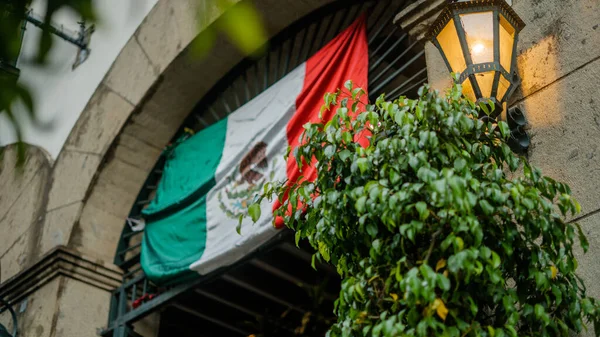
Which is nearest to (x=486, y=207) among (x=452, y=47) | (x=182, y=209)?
(x=452, y=47)

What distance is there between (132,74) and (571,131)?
19.6ft

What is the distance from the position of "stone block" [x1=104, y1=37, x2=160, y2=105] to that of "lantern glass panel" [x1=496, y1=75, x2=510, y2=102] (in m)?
5.18

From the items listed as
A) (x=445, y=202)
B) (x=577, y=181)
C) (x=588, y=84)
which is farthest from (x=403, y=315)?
(x=588, y=84)

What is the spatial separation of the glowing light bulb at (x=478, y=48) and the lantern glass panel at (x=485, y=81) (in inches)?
5.4

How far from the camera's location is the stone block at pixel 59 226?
9.22m

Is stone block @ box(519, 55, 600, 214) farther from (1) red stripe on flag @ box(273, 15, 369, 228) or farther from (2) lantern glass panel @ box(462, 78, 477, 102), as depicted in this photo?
(1) red stripe on flag @ box(273, 15, 369, 228)

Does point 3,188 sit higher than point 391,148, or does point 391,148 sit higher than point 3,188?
point 3,188

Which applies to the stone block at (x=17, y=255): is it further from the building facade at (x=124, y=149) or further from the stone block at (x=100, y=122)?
the stone block at (x=100, y=122)

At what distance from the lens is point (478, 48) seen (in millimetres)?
4707

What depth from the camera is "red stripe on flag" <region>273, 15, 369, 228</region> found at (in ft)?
24.3

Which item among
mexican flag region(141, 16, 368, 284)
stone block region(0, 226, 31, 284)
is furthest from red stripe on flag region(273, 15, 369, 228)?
stone block region(0, 226, 31, 284)

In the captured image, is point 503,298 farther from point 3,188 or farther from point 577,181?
point 3,188

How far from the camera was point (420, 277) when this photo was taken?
347 centimetres

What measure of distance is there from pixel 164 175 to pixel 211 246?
5.68ft
